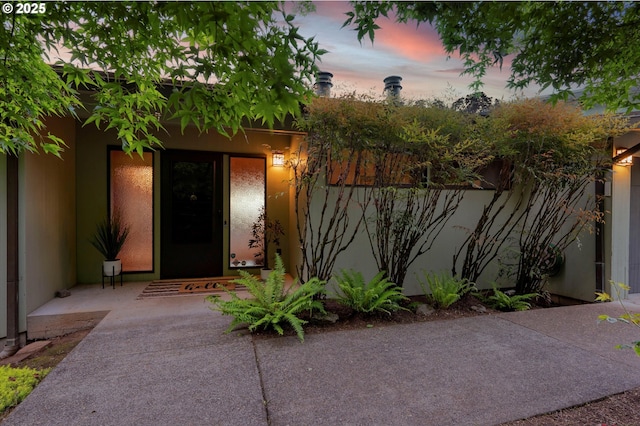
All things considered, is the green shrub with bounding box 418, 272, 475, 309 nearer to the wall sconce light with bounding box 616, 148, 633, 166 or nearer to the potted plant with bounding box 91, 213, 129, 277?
the wall sconce light with bounding box 616, 148, 633, 166

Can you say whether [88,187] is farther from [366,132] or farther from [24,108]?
[366,132]

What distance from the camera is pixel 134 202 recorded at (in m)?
5.02

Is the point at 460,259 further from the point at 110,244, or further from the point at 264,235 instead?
the point at 110,244

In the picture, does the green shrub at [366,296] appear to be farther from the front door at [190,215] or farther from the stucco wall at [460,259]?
the front door at [190,215]

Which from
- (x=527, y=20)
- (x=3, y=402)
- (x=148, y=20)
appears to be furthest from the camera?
(x=3, y=402)

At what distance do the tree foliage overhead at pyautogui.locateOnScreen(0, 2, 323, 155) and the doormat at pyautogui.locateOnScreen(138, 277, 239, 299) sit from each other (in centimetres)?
283

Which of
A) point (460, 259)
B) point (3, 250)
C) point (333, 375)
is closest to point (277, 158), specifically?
point (460, 259)

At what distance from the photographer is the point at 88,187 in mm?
4797

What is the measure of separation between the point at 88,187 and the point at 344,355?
15.1 ft

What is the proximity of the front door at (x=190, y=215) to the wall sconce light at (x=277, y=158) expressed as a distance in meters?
0.93

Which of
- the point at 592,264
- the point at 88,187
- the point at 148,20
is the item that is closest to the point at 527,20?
the point at 148,20

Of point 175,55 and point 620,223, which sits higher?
point 175,55

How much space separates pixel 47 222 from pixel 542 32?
5.25 metres

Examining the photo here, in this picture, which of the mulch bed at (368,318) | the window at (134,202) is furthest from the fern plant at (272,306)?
the window at (134,202)
